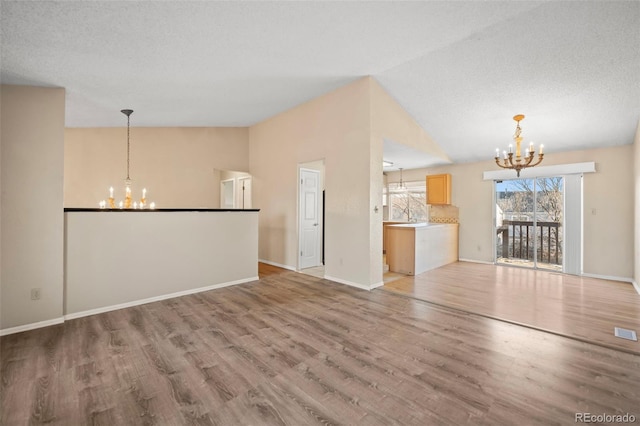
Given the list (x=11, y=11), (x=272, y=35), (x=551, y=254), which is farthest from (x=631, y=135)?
(x=11, y=11)

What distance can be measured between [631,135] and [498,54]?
3.39 metres

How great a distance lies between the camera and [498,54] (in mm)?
3461

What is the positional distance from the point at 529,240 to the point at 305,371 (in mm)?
6269

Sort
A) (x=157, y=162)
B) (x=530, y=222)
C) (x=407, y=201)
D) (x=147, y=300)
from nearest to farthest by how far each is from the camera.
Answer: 1. (x=147, y=300)
2. (x=157, y=162)
3. (x=530, y=222)
4. (x=407, y=201)

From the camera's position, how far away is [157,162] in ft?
20.1

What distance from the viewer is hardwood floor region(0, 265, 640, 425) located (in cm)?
175

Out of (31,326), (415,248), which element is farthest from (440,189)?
(31,326)

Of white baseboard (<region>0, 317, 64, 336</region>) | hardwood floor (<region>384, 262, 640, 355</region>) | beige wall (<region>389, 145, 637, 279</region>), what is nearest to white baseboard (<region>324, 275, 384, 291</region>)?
hardwood floor (<region>384, 262, 640, 355</region>)

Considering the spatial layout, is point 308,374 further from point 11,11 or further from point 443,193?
point 443,193

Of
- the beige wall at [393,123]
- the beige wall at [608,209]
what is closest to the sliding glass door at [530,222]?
the beige wall at [608,209]

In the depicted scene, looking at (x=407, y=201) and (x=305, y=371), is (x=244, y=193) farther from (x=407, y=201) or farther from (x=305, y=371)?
(x=305, y=371)

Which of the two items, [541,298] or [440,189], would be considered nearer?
[541,298]

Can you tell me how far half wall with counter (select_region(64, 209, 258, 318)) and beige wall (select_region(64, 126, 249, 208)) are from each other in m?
2.23

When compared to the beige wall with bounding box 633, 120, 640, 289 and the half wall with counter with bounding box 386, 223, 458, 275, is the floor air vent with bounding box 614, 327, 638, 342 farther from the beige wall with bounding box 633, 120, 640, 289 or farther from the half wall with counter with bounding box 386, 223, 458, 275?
the half wall with counter with bounding box 386, 223, 458, 275
